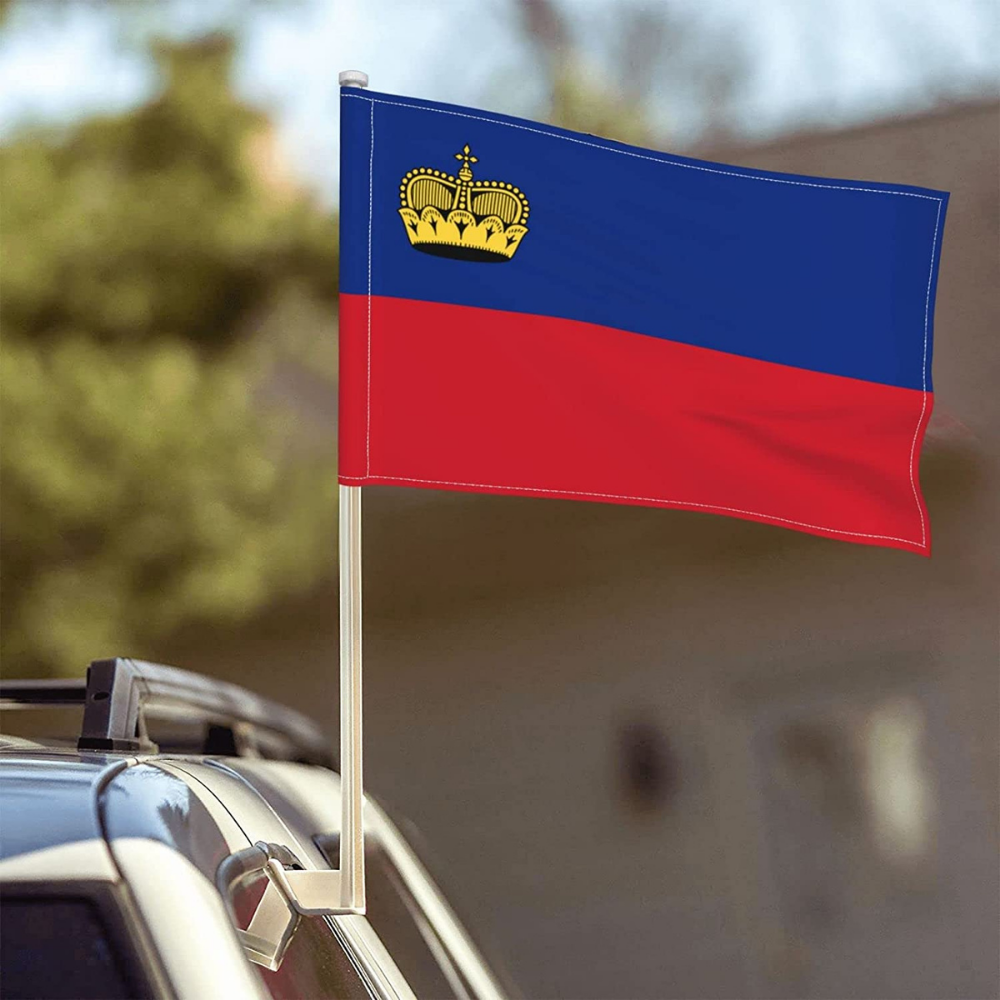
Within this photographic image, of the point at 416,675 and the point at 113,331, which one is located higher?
the point at 113,331

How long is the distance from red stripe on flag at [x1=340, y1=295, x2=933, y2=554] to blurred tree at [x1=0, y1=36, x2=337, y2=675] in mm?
7529

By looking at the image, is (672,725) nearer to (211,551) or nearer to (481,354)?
(211,551)

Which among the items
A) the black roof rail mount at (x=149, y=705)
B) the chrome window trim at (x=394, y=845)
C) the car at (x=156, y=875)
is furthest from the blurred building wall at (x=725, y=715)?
the car at (x=156, y=875)

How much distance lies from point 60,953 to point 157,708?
1.17 meters

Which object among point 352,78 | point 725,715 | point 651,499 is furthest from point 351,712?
point 725,715

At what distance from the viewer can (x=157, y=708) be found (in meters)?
2.45

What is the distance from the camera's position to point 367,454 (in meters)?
2.19

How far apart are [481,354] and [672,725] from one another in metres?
8.28

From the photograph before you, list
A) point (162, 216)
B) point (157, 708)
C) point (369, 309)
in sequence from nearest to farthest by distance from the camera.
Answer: point (369, 309)
point (157, 708)
point (162, 216)

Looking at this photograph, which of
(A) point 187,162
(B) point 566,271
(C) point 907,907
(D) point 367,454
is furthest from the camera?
(A) point 187,162

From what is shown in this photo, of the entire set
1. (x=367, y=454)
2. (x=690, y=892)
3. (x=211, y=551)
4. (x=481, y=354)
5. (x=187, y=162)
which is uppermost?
(x=187, y=162)

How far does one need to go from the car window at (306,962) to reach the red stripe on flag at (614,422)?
2.22 ft

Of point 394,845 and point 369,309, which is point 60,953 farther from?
point 394,845

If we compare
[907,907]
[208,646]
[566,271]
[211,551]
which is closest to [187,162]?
[211,551]
